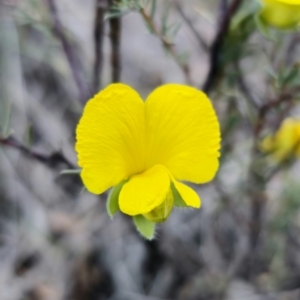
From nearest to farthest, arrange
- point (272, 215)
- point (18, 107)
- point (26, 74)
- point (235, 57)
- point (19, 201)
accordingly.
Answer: point (235, 57) → point (272, 215) → point (19, 201) → point (18, 107) → point (26, 74)

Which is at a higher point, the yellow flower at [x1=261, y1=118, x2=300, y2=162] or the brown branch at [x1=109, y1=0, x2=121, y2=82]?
the brown branch at [x1=109, y1=0, x2=121, y2=82]

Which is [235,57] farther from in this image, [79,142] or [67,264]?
[67,264]

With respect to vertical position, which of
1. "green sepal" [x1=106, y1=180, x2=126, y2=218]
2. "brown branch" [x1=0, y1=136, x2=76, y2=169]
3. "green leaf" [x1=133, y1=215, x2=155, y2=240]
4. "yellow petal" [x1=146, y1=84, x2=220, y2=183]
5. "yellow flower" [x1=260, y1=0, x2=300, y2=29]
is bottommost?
"brown branch" [x1=0, y1=136, x2=76, y2=169]

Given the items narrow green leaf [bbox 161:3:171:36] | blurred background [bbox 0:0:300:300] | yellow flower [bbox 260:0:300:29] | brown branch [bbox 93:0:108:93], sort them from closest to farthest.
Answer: yellow flower [bbox 260:0:300:29] < narrow green leaf [bbox 161:3:171:36] < brown branch [bbox 93:0:108:93] < blurred background [bbox 0:0:300:300]

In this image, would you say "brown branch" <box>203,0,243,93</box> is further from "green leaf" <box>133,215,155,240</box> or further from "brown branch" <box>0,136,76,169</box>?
"green leaf" <box>133,215,155,240</box>

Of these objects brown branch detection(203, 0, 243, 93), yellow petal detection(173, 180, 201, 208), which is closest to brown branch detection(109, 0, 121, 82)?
brown branch detection(203, 0, 243, 93)

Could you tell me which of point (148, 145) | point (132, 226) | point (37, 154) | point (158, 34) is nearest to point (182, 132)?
point (148, 145)

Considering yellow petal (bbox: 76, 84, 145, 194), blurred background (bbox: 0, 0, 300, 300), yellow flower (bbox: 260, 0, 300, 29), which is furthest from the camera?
blurred background (bbox: 0, 0, 300, 300)

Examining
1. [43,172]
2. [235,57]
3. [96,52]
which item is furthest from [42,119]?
[235,57]

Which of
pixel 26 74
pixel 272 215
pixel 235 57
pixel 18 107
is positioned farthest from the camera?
pixel 26 74
